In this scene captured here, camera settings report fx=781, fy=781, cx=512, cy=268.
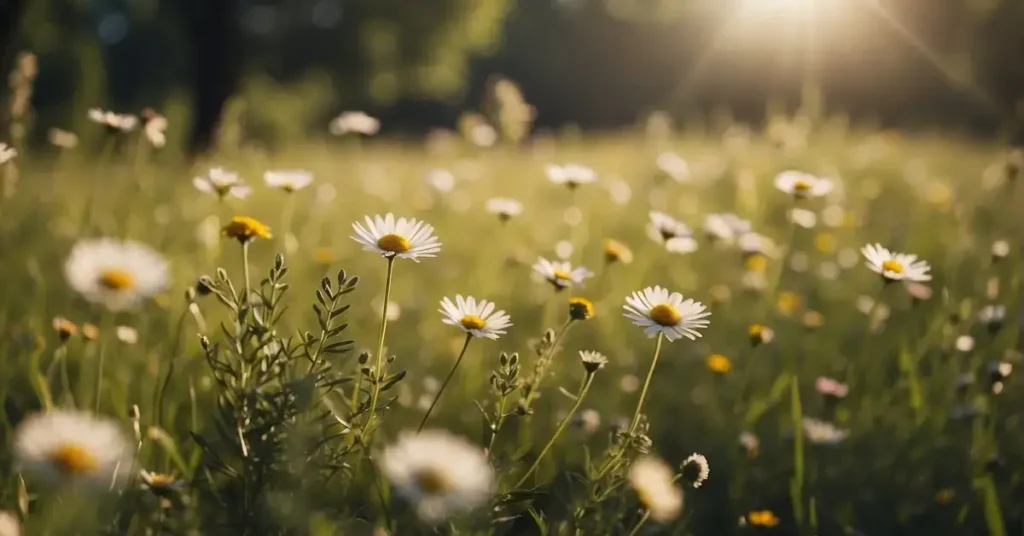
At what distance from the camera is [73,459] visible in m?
0.70

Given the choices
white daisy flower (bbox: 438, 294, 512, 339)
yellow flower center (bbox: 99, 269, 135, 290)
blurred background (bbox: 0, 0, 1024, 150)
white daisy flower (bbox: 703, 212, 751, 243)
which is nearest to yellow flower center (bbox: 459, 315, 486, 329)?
white daisy flower (bbox: 438, 294, 512, 339)

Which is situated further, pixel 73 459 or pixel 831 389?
pixel 831 389

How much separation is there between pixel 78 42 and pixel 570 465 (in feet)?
43.5

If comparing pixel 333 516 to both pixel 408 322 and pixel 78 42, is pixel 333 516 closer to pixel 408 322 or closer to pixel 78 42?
pixel 408 322

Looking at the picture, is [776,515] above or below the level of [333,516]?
above

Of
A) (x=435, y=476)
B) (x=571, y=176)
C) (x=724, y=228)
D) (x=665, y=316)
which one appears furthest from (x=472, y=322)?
(x=724, y=228)

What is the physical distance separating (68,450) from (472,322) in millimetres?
579

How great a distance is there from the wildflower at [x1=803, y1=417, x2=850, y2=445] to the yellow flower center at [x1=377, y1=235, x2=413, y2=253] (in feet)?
3.64

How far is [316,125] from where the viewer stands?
47.8 feet

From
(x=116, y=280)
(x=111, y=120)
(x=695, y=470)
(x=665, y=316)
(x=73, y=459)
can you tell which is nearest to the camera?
(x=73, y=459)

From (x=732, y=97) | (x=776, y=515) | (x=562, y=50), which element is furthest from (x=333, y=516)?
(x=562, y=50)

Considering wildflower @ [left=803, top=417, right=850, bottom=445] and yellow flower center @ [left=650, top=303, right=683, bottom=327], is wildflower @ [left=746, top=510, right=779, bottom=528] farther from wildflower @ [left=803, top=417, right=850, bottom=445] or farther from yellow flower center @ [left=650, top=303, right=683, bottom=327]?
yellow flower center @ [left=650, top=303, right=683, bottom=327]

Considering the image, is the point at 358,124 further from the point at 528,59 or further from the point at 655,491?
the point at 528,59

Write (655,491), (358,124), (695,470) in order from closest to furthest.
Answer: (655,491), (695,470), (358,124)
